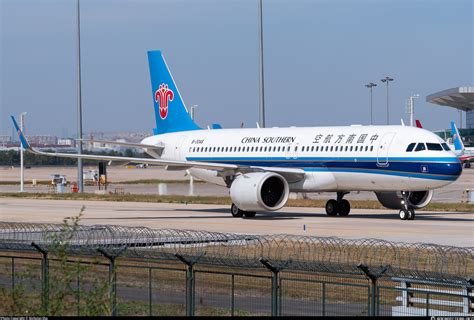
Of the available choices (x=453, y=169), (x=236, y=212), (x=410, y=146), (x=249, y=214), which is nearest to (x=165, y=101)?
(x=236, y=212)

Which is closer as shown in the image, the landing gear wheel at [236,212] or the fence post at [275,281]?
the fence post at [275,281]

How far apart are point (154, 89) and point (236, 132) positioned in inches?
281

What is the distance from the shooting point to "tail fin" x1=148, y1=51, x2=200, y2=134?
169 feet

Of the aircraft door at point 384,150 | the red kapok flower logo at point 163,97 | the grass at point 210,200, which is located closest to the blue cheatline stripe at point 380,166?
the aircraft door at point 384,150

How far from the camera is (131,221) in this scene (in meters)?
40.2

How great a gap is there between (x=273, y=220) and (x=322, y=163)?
328cm

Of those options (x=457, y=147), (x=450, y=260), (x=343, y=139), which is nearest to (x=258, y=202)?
(x=343, y=139)

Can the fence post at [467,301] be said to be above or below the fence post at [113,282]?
below

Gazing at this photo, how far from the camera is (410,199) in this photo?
141 feet

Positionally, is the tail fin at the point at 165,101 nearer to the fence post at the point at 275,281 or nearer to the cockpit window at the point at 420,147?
the cockpit window at the point at 420,147

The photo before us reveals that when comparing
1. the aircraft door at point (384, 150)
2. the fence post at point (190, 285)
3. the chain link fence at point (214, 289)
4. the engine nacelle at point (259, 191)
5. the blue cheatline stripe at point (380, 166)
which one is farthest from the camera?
the engine nacelle at point (259, 191)

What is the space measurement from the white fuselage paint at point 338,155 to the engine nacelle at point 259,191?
4.07ft

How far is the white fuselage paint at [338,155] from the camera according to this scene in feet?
128

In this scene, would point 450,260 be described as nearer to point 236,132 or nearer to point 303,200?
point 236,132
